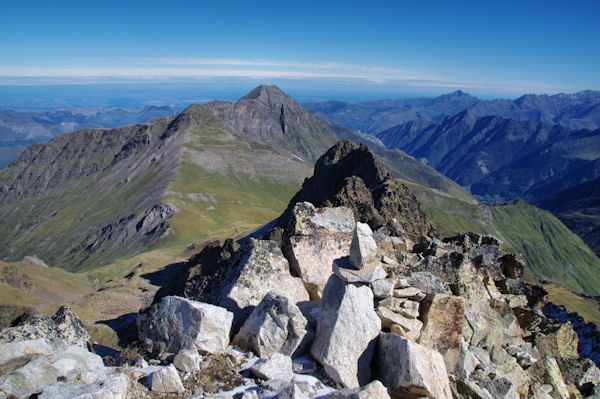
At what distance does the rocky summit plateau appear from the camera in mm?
9883

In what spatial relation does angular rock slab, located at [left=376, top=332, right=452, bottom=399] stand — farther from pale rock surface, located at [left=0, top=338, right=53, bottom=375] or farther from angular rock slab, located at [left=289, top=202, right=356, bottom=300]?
pale rock surface, located at [left=0, top=338, right=53, bottom=375]

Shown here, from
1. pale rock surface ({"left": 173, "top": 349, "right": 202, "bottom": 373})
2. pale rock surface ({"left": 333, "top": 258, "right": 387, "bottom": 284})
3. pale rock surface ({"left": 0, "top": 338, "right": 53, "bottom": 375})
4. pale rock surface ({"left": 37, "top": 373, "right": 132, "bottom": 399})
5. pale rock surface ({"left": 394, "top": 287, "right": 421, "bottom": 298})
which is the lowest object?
pale rock surface ({"left": 173, "top": 349, "right": 202, "bottom": 373})

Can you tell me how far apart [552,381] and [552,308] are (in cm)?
895

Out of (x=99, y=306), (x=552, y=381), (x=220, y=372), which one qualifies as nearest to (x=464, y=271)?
(x=552, y=381)

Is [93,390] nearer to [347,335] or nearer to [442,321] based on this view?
[347,335]

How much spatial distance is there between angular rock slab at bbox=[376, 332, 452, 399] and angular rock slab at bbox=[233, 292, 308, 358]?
8.71 feet

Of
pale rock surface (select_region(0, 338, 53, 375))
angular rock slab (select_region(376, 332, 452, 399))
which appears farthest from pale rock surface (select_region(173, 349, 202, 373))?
angular rock slab (select_region(376, 332, 452, 399))

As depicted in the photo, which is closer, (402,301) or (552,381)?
(402,301)

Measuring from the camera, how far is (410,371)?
32.8ft

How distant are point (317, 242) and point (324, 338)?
5257mm

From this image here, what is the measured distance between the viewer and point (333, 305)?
1125cm

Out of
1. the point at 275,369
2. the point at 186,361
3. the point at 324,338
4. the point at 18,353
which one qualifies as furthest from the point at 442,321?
the point at 18,353

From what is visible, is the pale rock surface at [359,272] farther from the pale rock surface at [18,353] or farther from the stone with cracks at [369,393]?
the pale rock surface at [18,353]

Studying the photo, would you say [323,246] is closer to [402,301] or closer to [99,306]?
[402,301]
